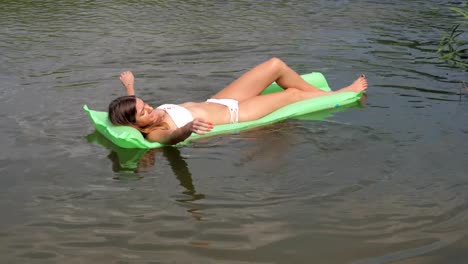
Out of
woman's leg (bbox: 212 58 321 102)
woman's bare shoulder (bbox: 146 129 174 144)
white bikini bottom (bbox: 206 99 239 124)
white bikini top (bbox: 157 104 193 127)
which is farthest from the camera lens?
woman's leg (bbox: 212 58 321 102)

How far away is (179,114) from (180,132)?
1.90 feet

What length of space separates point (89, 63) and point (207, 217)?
4785 millimetres

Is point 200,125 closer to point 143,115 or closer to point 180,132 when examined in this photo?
point 180,132

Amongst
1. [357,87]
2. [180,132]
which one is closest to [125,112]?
[180,132]

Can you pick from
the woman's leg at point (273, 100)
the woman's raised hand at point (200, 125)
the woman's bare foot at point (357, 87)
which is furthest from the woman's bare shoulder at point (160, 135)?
the woman's bare foot at point (357, 87)

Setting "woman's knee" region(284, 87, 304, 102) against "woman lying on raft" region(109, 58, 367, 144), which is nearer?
"woman lying on raft" region(109, 58, 367, 144)

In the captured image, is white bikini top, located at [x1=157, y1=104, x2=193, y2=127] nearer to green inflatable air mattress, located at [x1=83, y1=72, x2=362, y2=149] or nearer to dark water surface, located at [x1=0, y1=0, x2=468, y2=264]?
green inflatable air mattress, located at [x1=83, y1=72, x2=362, y2=149]

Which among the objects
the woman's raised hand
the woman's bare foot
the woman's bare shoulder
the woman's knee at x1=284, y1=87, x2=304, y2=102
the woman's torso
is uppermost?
the woman's raised hand

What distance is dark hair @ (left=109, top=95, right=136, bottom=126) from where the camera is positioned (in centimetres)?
563

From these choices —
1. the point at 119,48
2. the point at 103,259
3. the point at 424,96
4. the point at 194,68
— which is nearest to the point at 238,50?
the point at 194,68

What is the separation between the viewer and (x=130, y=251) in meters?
3.66

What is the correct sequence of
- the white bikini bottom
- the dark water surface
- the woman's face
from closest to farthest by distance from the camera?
the dark water surface, the woman's face, the white bikini bottom

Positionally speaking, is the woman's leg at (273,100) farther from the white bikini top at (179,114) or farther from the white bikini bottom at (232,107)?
the white bikini top at (179,114)

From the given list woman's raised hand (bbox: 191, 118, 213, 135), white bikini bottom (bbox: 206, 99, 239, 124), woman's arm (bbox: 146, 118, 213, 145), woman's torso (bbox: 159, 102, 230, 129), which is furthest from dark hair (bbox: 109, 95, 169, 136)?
woman's raised hand (bbox: 191, 118, 213, 135)
